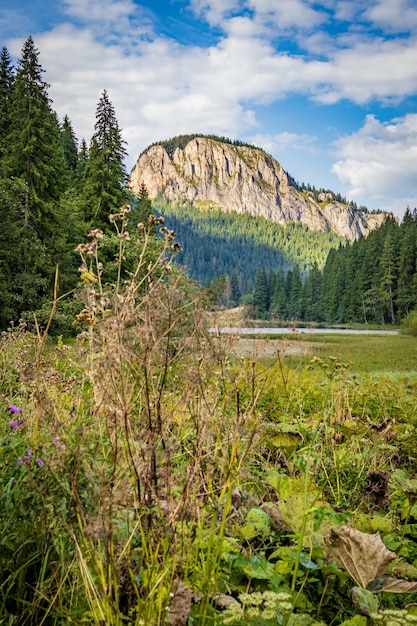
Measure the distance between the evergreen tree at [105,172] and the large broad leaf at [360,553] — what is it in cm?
2540

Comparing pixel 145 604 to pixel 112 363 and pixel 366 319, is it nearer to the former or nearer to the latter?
pixel 112 363

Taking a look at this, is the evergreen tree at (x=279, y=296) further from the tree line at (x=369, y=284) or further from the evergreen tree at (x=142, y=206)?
the evergreen tree at (x=142, y=206)

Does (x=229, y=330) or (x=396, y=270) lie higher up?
(x=396, y=270)

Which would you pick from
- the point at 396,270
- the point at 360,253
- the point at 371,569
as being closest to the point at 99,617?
the point at 371,569

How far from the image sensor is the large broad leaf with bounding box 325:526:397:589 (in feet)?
5.64

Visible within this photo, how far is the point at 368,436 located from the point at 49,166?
24.3 meters

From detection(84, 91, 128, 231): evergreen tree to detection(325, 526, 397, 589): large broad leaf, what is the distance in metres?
25.4

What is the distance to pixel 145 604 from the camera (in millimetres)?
1234

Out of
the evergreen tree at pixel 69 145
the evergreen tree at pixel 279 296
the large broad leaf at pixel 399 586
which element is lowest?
the large broad leaf at pixel 399 586

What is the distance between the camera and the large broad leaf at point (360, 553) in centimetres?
172

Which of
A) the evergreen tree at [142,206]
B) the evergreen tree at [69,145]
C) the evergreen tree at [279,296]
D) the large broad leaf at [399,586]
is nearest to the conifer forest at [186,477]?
the large broad leaf at [399,586]

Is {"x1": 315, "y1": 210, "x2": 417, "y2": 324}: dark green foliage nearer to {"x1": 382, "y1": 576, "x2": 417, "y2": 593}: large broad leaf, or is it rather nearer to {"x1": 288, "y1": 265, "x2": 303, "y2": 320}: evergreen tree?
{"x1": 288, "y1": 265, "x2": 303, "y2": 320}: evergreen tree

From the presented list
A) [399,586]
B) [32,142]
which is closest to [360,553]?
[399,586]

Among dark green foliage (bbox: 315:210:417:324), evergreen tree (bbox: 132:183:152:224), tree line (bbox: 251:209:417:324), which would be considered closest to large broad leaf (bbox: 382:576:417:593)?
evergreen tree (bbox: 132:183:152:224)
